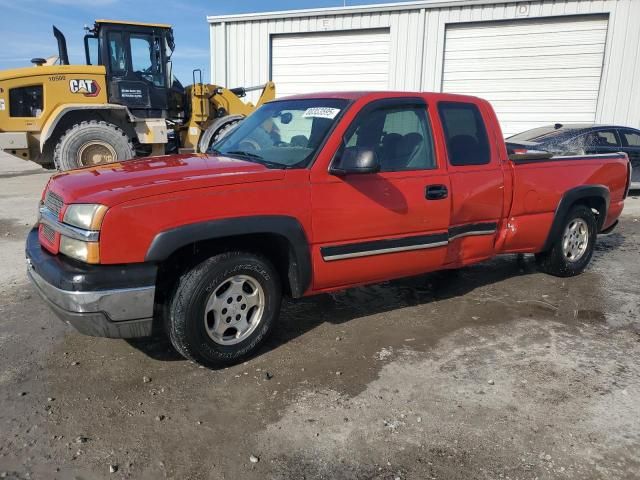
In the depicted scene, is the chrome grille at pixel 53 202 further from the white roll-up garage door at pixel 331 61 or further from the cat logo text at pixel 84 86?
the white roll-up garage door at pixel 331 61

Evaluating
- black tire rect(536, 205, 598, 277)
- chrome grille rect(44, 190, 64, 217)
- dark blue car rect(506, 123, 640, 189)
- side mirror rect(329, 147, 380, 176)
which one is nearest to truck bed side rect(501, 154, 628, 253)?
black tire rect(536, 205, 598, 277)

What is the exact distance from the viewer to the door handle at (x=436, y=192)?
409 cm

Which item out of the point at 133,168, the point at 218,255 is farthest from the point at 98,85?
the point at 218,255

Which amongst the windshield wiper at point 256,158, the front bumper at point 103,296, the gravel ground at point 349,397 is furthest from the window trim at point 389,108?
the front bumper at point 103,296

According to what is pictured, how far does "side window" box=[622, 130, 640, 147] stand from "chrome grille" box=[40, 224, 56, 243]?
34.3 feet

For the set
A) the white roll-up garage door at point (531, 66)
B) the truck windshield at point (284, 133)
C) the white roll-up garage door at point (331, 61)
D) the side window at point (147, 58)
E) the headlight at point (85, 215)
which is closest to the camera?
the headlight at point (85, 215)

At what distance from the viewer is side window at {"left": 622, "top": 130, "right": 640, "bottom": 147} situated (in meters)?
10.3

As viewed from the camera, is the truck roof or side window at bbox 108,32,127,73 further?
side window at bbox 108,32,127,73

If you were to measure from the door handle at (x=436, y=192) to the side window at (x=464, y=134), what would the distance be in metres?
0.26

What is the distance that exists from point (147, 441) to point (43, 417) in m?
0.66

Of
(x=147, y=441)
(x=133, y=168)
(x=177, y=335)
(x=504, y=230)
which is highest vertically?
(x=133, y=168)

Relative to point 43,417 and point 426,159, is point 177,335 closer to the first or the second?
point 43,417

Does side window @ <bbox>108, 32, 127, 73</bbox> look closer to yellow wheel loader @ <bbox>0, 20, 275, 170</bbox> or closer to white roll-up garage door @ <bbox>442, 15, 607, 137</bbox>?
yellow wheel loader @ <bbox>0, 20, 275, 170</bbox>

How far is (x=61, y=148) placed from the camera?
1037cm
